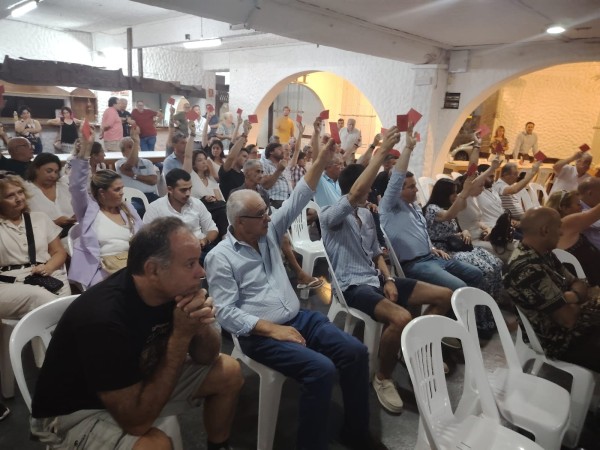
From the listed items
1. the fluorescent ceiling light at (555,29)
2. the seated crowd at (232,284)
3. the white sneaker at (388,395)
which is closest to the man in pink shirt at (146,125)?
the seated crowd at (232,284)

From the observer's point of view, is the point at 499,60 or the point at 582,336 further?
the point at 499,60

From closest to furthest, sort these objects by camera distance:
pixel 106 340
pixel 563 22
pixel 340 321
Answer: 1. pixel 106 340
2. pixel 340 321
3. pixel 563 22

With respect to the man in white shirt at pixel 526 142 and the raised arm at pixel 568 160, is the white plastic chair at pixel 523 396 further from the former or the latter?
the man in white shirt at pixel 526 142

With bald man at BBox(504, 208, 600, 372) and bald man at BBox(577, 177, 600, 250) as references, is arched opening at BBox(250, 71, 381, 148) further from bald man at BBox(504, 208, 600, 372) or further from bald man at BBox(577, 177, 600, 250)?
bald man at BBox(504, 208, 600, 372)

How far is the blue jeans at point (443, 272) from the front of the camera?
2.75m

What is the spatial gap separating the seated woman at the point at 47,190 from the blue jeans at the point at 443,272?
251 centimetres

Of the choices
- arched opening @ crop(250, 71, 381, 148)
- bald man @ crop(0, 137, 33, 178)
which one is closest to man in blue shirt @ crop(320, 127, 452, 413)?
bald man @ crop(0, 137, 33, 178)

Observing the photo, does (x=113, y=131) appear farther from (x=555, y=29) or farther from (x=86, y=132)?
(x=555, y=29)

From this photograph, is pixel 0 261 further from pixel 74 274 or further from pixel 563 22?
pixel 563 22

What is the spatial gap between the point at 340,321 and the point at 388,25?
349 centimetres

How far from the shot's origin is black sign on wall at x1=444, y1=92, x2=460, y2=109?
613cm

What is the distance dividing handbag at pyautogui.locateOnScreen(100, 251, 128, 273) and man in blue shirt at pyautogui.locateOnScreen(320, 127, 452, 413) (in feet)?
4.12

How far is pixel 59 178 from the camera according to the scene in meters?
3.11

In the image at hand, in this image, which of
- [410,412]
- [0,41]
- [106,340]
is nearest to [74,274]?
[106,340]
